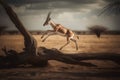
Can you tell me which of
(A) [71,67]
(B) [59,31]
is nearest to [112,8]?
(B) [59,31]

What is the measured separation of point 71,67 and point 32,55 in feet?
2.36

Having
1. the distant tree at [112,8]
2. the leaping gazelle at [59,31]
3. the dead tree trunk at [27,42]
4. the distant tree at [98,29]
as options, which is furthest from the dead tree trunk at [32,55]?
the distant tree at [112,8]

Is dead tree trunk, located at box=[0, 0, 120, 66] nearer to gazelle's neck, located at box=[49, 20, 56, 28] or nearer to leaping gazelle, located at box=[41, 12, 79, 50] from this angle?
leaping gazelle, located at box=[41, 12, 79, 50]

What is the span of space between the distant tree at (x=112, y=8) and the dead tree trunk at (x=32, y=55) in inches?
29.5

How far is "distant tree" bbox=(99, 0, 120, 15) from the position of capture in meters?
5.27

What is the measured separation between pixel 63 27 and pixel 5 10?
1078 millimetres

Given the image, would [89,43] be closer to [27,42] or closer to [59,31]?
[59,31]

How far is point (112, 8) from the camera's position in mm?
5270

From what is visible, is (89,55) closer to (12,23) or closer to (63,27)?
(63,27)

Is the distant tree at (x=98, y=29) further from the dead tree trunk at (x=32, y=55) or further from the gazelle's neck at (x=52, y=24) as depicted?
the gazelle's neck at (x=52, y=24)

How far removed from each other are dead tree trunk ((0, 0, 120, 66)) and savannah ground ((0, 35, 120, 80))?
70 mm

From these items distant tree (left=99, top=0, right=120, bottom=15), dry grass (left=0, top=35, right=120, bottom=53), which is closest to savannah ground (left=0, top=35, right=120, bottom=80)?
dry grass (left=0, top=35, right=120, bottom=53)

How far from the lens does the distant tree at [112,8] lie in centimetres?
527

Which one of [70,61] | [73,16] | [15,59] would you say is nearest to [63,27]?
[73,16]
